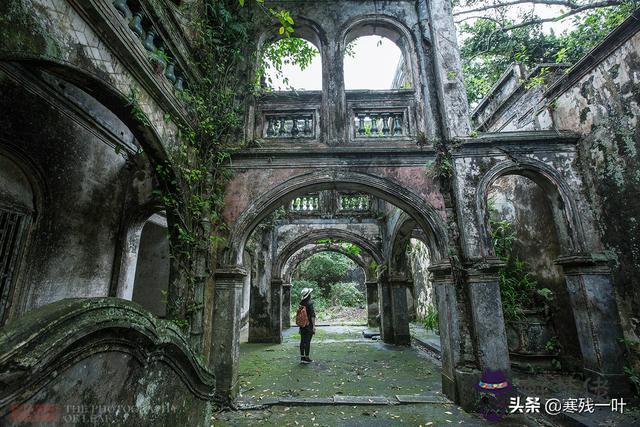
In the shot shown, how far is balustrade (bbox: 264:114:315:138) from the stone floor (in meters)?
4.58

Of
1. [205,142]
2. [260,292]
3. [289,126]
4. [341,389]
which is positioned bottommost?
[341,389]

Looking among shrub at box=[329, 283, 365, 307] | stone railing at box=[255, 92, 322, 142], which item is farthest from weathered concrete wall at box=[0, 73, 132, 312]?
shrub at box=[329, 283, 365, 307]

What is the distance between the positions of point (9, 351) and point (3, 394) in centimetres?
16

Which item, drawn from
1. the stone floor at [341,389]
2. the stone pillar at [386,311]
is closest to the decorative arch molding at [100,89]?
the stone floor at [341,389]

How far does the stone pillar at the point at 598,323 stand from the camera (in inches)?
186

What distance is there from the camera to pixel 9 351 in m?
1.21

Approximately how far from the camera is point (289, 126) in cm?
610

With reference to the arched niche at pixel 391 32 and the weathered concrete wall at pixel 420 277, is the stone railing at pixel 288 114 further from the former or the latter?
the weathered concrete wall at pixel 420 277

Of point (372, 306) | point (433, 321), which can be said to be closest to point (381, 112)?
point (433, 321)

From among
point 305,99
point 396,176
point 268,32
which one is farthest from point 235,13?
point 396,176

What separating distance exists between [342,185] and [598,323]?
4.55 metres

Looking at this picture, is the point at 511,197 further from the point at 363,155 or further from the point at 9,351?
the point at 9,351

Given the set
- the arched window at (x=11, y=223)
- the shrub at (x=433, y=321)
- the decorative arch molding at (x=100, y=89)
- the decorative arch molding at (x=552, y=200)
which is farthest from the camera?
the shrub at (x=433, y=321)

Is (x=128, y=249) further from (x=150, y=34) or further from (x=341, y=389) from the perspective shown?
(x=341, y=389)
